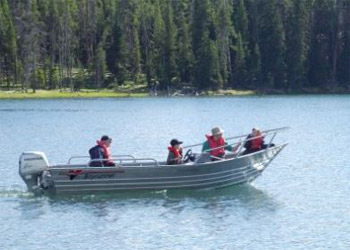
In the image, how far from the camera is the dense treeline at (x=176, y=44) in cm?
12056

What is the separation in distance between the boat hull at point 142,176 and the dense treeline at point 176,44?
86.9m

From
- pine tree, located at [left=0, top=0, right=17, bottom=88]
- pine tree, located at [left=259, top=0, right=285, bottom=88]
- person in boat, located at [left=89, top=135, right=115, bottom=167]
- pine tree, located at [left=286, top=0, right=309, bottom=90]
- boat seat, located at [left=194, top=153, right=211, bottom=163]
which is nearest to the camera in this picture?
person in boat, located at [left=89, top=135, right=115, bottom=167]

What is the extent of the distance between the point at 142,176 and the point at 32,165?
358 cm

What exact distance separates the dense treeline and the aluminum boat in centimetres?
8683

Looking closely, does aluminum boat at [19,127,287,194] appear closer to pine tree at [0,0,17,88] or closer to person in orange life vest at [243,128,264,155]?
person in orange life vest at [243,128,264,155]

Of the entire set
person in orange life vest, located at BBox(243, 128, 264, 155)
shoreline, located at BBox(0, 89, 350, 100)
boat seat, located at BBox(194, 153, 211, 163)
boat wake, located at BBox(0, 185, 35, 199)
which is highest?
person in orange life vest, located at BBox(243, 128, 264, 155)

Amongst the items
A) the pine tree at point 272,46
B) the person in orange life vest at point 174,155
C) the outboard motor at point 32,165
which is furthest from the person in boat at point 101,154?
the pine tree at point 272,46

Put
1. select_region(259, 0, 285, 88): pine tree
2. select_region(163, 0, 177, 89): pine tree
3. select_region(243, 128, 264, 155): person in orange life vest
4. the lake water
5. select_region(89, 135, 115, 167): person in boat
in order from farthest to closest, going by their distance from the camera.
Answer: select_region(259, 0, 285, 88): pine tree → select_region(163, 0, 177, 89): pine tree → select_region(243, 128, 264, 155): person in orange life vest → select_region(89, 135, 115, 167): person in boat → the lake water

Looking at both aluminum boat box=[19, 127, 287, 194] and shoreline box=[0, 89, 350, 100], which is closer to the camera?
aluminum boat box=[19, 127, 287, 194]

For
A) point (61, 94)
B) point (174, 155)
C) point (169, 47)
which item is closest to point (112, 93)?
point (61, 94)

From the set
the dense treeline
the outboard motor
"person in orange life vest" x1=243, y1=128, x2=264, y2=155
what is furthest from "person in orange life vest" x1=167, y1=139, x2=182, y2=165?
the dense treeline

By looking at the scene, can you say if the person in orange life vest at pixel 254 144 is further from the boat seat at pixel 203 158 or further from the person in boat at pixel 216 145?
the boat seat at pixel 203 158

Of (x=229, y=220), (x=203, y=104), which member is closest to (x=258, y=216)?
(x=229, y=220)

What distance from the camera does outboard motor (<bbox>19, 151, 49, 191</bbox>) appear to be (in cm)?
2959
